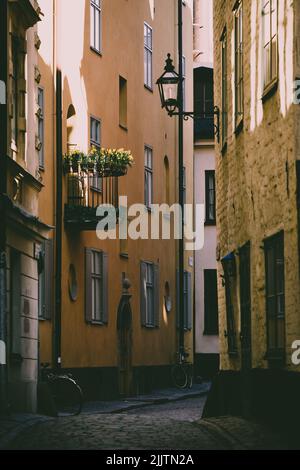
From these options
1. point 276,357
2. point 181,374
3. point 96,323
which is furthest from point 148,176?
point 276,357

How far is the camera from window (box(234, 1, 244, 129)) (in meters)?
20.6

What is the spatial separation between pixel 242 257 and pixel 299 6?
231 inches

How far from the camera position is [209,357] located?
45969 mm

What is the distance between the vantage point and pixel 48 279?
93.1 ft

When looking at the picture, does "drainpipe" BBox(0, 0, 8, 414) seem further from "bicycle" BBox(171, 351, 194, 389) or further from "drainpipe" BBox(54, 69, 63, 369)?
"bicycle" BBox(171, 351, 194, 389)

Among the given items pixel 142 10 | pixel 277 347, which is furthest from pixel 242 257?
pixel 142 10

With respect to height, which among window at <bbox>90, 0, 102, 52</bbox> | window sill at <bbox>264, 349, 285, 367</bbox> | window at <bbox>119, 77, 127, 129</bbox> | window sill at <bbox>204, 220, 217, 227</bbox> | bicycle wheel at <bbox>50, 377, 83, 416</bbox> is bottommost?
bicycle wheel at <bbox>50, 377, 83, 416</bbox>

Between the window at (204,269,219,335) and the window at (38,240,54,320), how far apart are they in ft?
59.2

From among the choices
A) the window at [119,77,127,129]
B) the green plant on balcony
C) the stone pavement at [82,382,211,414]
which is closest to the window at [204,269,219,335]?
the stone pavement at [82,382,211,414]

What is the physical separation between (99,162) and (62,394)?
22.9ft

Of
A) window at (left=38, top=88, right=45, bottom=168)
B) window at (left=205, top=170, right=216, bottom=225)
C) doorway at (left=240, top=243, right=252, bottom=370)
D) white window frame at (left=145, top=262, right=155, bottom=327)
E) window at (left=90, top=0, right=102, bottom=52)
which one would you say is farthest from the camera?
window at (left=205, top=170, right=216, bottom=225)

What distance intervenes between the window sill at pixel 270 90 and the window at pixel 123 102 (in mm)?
17583

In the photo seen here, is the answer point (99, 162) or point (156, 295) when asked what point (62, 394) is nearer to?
point (99, 162)
